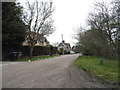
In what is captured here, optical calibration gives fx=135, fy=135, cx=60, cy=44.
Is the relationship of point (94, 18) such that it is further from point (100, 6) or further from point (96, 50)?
point (96, 50)

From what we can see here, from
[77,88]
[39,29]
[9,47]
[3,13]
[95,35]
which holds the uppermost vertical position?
[3,13]

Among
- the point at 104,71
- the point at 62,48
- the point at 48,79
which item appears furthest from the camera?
the point at 62,48

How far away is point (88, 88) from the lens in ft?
17.4

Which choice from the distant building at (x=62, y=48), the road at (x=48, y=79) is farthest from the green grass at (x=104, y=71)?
the distant building at (x=62, y=48)

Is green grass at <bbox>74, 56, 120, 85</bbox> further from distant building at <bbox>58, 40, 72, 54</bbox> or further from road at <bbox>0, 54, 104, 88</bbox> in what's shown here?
distant building at <bbox>58, 40, 72, 54</bbox>

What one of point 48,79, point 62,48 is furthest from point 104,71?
point 62,48

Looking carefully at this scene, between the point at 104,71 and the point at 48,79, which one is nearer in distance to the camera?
the point at 48,79

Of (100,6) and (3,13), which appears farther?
(3,13)

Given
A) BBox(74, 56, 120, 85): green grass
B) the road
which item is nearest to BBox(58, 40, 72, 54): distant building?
BBox(74, 56, 120, 85): green grass

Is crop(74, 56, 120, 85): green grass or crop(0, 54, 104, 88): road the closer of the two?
crop(0, 54, 104, 88): road

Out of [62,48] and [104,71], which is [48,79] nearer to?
[104,71]

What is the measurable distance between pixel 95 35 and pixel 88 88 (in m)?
18.4

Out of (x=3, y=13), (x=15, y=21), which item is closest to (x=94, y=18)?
(x=15, y=21)

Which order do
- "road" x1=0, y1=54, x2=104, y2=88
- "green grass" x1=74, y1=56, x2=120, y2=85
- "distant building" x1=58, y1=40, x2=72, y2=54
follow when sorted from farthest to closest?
"distant building" x1=58, y1=40, x2=72, y2=54, "green grass" x1=74, y1=56, x2=120, y2=85, "road" x1=0, y1=54, x2=104, y2=88
